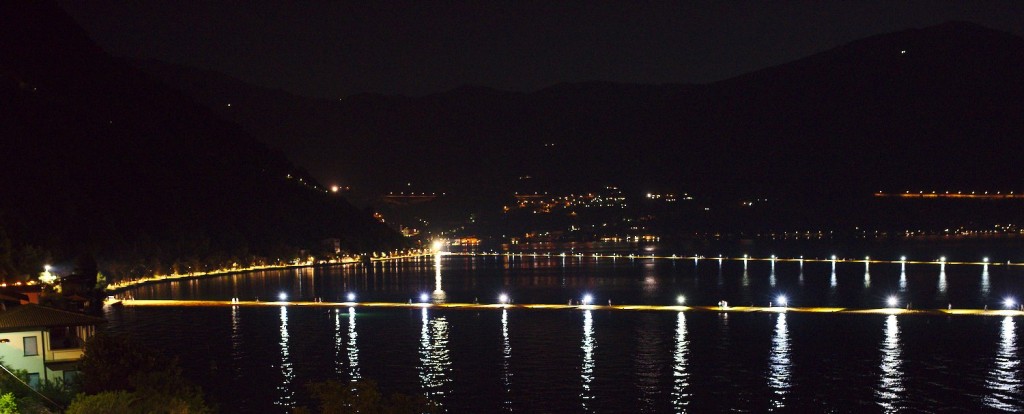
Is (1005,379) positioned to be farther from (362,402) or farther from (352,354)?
(362,402)

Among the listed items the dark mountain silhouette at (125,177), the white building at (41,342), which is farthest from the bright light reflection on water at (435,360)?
the dark mountain silhouette at (125,177)

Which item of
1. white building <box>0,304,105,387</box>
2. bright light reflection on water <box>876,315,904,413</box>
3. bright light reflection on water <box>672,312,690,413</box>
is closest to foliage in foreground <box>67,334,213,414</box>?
white building <box>0,304,105,387</box>

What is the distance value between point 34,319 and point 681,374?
20.8m

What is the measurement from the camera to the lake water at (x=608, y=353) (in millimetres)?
30172

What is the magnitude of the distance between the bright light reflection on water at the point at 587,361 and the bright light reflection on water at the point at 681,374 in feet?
8.61

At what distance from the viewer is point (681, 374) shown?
113 ft

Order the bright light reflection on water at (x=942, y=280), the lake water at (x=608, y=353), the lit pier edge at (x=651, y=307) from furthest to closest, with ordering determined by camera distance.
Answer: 1. the bright light reflection on water at (x=942, y=280)
2. the lit pier edge at (x=651, y=307)
3. the lake water at (x=608, y=353)

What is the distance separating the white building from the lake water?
192 inches

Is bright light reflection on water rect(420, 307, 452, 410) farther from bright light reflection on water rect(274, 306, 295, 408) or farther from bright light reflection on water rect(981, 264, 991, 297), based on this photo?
bright light reflection on water rect(981, 264, 991, 297)

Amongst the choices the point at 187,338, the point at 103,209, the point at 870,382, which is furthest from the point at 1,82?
the point at 870,382

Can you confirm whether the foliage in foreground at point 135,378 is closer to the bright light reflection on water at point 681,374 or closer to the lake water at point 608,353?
the lake water at point 608,353

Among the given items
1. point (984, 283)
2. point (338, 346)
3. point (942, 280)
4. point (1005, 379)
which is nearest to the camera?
point (1005, 379)

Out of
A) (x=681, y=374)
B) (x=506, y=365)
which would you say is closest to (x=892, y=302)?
(x=681, y=374)

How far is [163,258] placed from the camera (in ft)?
270
